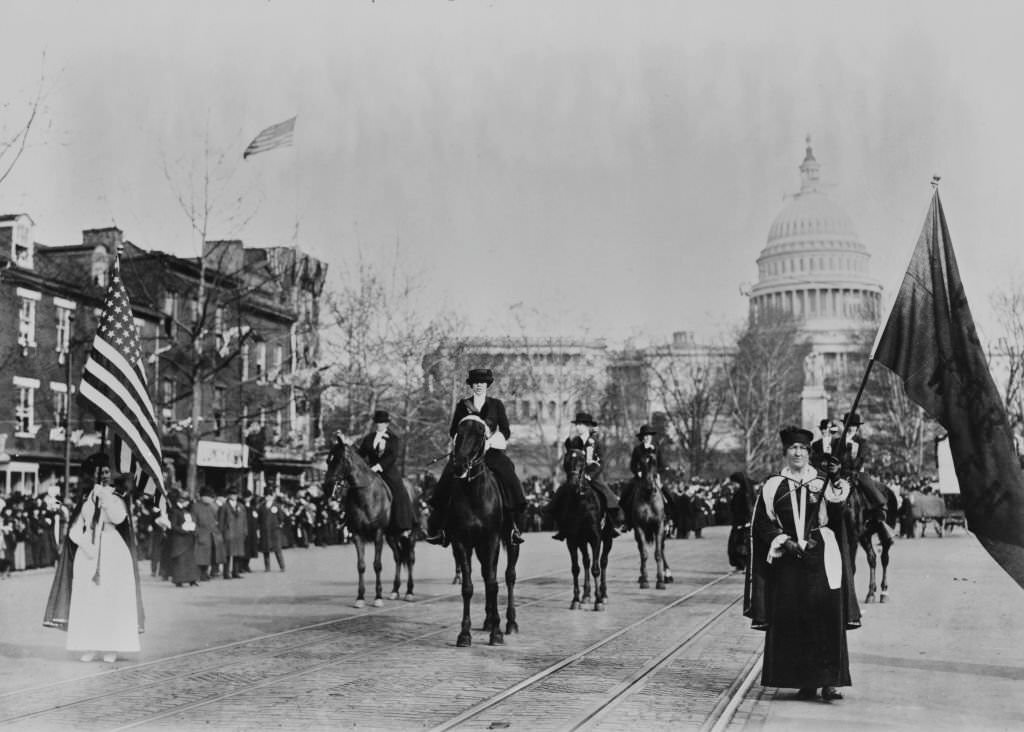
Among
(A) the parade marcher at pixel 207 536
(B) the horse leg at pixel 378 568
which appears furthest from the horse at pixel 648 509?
(A) the parade marcher at pixel 207 536

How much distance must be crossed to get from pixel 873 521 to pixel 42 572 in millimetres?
16388

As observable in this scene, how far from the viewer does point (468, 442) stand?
12898mm

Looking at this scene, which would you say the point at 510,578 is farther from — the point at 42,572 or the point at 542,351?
the point at 542,351

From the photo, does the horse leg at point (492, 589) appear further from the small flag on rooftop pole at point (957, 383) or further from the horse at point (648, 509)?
the horse at point (648, 509)

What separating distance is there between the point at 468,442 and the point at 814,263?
323 ft

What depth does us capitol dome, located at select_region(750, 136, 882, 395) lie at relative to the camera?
105 metres

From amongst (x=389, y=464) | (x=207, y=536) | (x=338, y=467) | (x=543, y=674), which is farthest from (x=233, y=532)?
(x=543, y=674)

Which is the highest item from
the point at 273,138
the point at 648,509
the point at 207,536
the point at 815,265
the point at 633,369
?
the point at 815,265

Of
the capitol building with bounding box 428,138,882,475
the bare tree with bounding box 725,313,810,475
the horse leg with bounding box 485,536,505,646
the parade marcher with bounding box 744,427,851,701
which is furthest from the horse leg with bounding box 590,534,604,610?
the bare tree with bounding box 725,313,810,475

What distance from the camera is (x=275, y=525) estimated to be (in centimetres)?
2702

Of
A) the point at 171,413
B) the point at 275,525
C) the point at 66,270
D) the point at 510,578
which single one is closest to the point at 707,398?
the point at 171,413

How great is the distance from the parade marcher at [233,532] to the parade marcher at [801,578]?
16065mm

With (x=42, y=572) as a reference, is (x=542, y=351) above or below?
above

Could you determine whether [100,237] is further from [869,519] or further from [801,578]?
[801,578]
